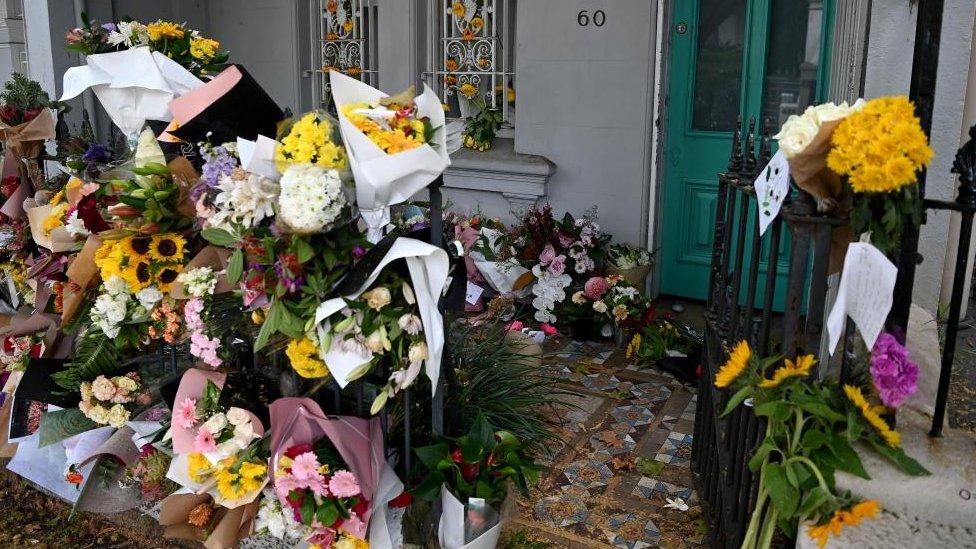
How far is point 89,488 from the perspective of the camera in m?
3.22

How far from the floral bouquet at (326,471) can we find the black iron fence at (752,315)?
1109mm

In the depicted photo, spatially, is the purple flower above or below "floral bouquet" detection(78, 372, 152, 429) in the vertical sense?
above

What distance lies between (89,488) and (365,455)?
1300 mm

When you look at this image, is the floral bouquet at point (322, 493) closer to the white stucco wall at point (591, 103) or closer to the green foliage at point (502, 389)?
the green foliage at point (502, 389)

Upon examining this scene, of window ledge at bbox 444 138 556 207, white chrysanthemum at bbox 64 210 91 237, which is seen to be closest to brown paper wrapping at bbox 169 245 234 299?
white chrysanthemum at bbox 64 210 91 237

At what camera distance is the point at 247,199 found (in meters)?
2.48

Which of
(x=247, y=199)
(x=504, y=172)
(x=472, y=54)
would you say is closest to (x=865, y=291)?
(x=247, y=199)

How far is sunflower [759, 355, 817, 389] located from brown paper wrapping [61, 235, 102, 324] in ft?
7.81

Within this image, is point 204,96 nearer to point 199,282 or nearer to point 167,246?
point 167,246

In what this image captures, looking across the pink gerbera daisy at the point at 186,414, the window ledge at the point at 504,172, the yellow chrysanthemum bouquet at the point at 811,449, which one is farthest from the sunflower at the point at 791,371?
the window ledge at the point at 504,172

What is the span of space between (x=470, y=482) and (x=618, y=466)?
1233 millimetres

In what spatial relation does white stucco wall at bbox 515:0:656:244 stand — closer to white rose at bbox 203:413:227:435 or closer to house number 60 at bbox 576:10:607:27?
house number 60 at bbox 576:10:607:27

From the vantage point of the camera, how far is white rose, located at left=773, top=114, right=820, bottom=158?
1995 mm

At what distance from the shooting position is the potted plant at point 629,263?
5445mm
